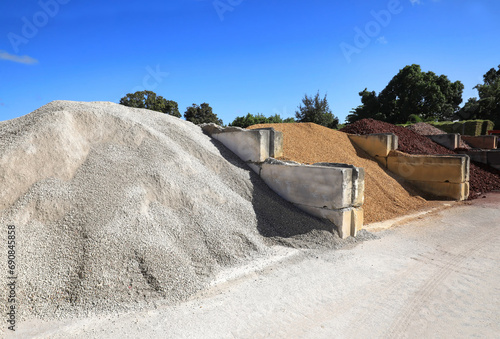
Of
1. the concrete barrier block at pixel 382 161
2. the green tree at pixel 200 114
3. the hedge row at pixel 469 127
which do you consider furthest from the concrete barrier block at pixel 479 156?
the green tree at pixel 200 114

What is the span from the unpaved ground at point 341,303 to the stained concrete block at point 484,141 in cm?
1591

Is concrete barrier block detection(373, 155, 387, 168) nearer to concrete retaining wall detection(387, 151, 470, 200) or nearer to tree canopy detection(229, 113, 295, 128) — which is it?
concrete retaining wall detection(387, 151, 470, 200)

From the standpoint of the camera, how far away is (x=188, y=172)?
5.15m

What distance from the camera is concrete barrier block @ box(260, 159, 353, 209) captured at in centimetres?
521

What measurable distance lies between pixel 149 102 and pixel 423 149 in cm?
2117

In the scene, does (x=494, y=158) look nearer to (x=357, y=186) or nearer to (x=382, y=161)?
(x=382, y=161)

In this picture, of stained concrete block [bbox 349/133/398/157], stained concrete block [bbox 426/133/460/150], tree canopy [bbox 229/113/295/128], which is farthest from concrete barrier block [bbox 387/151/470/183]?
tree canopy [bbox 229/113/295/128]

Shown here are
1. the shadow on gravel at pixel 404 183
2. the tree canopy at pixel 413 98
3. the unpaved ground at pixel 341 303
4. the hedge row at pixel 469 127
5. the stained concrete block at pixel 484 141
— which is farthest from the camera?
the tree canopy at pixel 413 98

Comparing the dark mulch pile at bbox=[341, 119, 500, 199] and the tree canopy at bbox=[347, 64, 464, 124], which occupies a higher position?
the tree canopy at bbox=[347, 64, 464, 124]

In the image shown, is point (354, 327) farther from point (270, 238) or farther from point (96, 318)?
point (96, 318)

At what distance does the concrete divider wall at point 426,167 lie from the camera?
30.6 feet

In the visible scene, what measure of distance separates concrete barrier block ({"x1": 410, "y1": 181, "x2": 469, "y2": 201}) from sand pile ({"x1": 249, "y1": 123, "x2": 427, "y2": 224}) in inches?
22.0

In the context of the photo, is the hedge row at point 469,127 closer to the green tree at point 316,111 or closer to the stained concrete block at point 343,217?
the green tree at point 316,111

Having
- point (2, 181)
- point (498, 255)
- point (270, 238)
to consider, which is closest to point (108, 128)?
point (2, 181)
